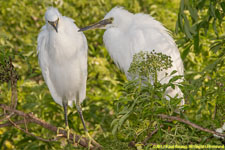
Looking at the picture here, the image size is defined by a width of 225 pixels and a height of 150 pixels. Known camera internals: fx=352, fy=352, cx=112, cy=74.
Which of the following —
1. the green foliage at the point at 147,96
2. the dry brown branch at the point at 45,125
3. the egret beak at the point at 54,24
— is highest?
the egret beak at the point at 54,24

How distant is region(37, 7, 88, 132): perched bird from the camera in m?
2.20

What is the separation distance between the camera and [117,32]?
2660mm

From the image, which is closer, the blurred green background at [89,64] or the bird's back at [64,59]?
the bird's back at [64,59]

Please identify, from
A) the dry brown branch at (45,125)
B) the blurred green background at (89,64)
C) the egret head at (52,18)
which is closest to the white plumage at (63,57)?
the egret head at (52,18)

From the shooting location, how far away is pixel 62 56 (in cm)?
231

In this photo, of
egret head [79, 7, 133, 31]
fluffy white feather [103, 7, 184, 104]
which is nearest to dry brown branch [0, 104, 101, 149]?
fluffy white feather [103, 7, 184, 104]

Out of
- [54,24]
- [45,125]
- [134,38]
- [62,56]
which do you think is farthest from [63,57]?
[45,125]

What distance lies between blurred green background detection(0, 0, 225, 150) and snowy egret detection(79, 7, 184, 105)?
117 mm

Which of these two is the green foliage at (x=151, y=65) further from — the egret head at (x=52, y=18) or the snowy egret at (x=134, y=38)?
the snowy egret at (x=134, y=38)

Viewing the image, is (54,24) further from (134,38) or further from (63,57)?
(134,38)

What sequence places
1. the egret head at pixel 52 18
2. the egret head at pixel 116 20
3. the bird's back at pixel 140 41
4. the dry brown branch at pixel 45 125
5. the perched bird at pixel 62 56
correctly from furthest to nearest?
the egret head at pixel 116 20, the bird's back at pixel 140 41, the perched bird at pixel 62 56, the egret head at pixel 52 18, the dry brown branch at pixel 45 125

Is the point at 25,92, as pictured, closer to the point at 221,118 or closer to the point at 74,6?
the point at 74,6

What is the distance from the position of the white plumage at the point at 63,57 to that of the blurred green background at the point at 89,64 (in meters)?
0.13

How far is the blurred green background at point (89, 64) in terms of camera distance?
2.61 m
